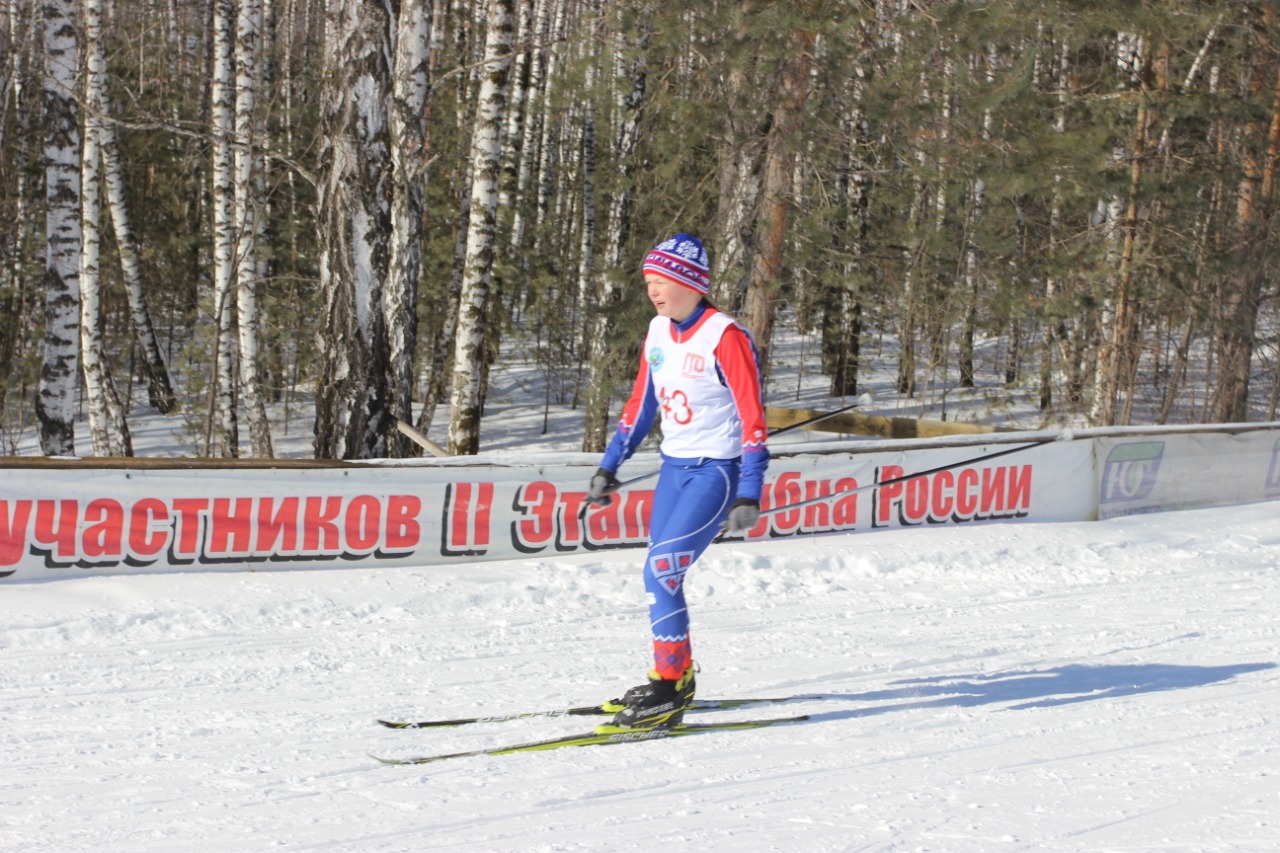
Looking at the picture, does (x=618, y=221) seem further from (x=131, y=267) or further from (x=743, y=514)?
(x=743, y=514)

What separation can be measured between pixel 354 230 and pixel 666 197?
6.02 m

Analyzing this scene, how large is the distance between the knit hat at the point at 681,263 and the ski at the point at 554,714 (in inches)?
69.3

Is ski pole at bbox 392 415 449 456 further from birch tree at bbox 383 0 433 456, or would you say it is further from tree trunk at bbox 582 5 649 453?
tree trunk at bbox 582 5 649 453

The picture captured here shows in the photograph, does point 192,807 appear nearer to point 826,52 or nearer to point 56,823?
point 56,823

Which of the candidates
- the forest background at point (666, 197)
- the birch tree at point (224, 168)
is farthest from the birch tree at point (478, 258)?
the birch tree at point (224, 168)

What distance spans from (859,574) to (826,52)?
5.85 metres

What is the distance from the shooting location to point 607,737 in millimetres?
4535

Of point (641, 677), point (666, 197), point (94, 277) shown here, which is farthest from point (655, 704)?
point (94, 277)

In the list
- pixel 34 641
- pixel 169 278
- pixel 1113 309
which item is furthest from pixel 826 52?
pixel 169 278

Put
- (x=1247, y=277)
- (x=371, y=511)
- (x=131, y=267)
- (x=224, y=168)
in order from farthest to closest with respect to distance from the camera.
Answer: (x=131, y=267)
(x=1247, y=277)
(x=224, y=168)
(x=371, y=511)

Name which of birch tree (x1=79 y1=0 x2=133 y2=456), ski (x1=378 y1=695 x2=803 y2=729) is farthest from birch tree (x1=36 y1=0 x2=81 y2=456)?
ski (x1=378 y1=695 x2=803 y2=729)

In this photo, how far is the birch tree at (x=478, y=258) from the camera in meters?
12.3

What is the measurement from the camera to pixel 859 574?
27.2ft

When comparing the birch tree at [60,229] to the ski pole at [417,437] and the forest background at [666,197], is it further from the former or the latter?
the ski pole at [417,437]
